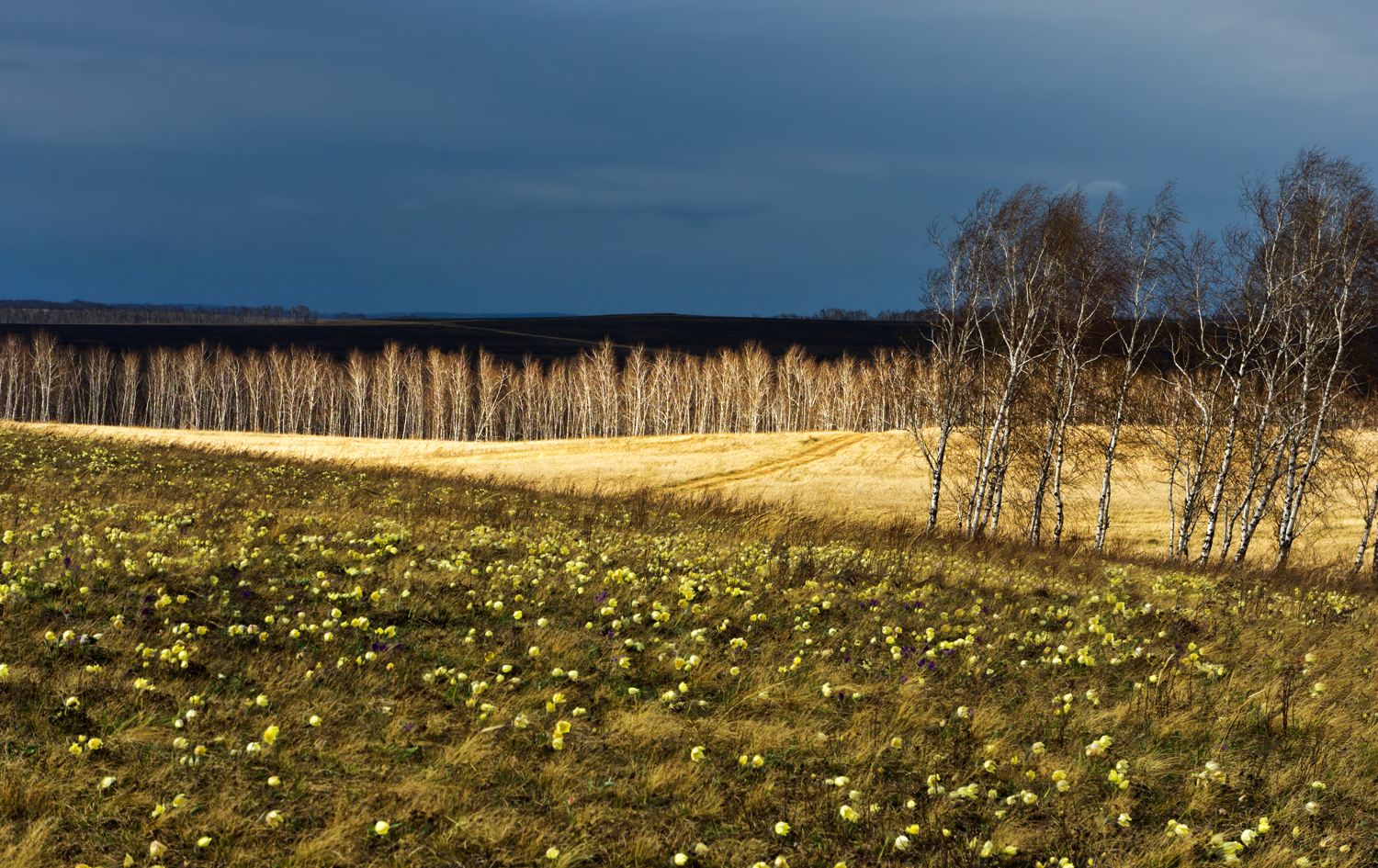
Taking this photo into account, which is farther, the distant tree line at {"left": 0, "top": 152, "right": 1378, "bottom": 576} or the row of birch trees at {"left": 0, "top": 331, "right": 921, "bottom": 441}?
the row of birch trees at {"left": 0, "top": 331, "right": 921, "bottom": 441}

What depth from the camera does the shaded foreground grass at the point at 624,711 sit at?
595 centimetres

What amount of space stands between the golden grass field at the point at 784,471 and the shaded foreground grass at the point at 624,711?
2547 cm

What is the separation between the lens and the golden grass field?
4097 cm

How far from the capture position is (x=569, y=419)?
131625mm

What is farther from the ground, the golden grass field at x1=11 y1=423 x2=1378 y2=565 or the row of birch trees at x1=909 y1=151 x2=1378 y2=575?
the row of birch trees at x1=909 y1=151 x2=1378 y2=575

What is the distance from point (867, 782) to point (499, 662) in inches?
146

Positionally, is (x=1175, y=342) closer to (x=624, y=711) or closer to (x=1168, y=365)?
(x=1168, y=365)

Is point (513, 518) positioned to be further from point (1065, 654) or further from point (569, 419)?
point (569, 419)

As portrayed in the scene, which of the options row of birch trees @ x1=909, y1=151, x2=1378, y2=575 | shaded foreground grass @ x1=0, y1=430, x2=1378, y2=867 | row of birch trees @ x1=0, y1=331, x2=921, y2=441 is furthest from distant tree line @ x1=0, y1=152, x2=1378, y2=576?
row of birch trees @ x1=0, y1=331, x2=921, y2=441

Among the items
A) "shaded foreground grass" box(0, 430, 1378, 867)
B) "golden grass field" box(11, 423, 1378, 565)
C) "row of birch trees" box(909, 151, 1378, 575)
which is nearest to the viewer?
"shaded foreground grass" box(0, 430, 1378, 867)

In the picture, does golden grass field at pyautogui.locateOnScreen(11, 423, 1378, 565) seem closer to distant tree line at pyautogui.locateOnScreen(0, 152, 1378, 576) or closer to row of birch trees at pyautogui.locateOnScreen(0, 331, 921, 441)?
distant tree line at pyautogui.locateOnScreen(0, 152, 1378, 576)

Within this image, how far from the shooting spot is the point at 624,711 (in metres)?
7.75

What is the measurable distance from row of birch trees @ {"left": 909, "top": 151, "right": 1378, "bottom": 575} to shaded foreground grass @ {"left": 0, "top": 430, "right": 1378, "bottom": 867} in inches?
561

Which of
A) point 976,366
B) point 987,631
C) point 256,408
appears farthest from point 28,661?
point 256,408
